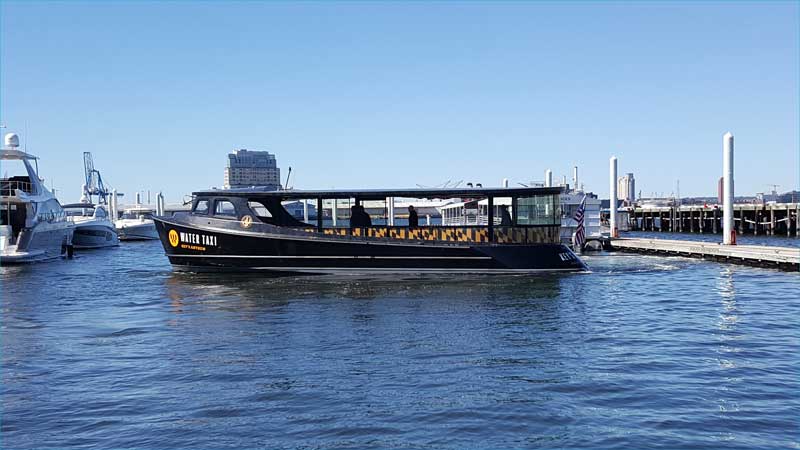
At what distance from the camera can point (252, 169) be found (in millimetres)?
82875

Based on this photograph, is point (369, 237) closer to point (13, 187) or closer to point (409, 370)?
point (409, 370)

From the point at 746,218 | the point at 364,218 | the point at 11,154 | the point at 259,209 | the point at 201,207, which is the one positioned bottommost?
the point at 746,218

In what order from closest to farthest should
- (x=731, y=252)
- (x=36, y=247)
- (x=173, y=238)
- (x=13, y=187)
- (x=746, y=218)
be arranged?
(x=173, y=238)
(x=731, y=252)
(x=36, y=247)
(x=13, y=187)
(x=746, y=218)

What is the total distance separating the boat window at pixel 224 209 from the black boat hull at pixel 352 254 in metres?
0.63

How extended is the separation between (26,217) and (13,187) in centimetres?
239

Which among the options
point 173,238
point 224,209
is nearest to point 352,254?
point 224,209

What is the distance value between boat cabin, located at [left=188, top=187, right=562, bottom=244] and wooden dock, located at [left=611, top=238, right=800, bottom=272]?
8.69 m

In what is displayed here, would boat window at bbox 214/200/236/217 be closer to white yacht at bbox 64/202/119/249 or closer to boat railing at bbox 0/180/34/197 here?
boat railing at bbox 0/180/34/197

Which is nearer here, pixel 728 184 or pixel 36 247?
pixel 728 184

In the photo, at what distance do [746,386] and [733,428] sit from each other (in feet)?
6.27

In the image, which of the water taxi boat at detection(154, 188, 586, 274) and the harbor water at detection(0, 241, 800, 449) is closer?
the harbor water at detection(0, 241, 800, 449)

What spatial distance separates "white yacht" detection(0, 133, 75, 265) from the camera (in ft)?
115

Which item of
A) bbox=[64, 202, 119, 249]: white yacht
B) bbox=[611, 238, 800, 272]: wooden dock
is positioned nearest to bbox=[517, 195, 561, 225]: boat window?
bbox=[611, 238, 800, 272]: wooden dock

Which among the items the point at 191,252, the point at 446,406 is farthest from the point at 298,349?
the point at 191,252
